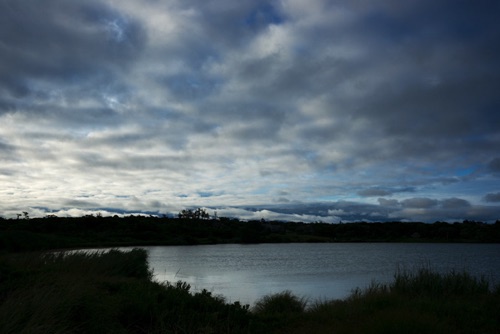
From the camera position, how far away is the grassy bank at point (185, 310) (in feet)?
29.3

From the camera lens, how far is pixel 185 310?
1184cm

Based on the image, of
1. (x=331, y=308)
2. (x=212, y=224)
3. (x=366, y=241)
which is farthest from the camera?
(x=212, y=224)

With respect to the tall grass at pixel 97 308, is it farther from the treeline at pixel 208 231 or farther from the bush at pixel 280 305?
the treeline at pixel 208 231

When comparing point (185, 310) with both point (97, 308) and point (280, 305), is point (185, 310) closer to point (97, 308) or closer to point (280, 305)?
point (97, 308)

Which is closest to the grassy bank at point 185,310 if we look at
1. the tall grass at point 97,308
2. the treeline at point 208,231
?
the tall grass at point 97,308

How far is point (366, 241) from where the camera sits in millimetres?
144500

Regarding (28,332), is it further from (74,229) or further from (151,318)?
(74,229)

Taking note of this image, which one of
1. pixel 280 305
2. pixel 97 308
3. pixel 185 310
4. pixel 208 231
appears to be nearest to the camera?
pixel 97 308

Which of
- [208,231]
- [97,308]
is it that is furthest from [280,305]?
[208,231]

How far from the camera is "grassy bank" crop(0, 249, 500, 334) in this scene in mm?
8922

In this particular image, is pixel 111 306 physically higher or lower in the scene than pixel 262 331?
higher

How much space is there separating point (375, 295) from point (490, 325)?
467 cm

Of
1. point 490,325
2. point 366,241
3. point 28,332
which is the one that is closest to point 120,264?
point 28,332

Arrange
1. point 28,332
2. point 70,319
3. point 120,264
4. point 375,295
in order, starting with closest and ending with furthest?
1. point 28,332
2. point 70,319
3. point 375,295
4. point 120,264
